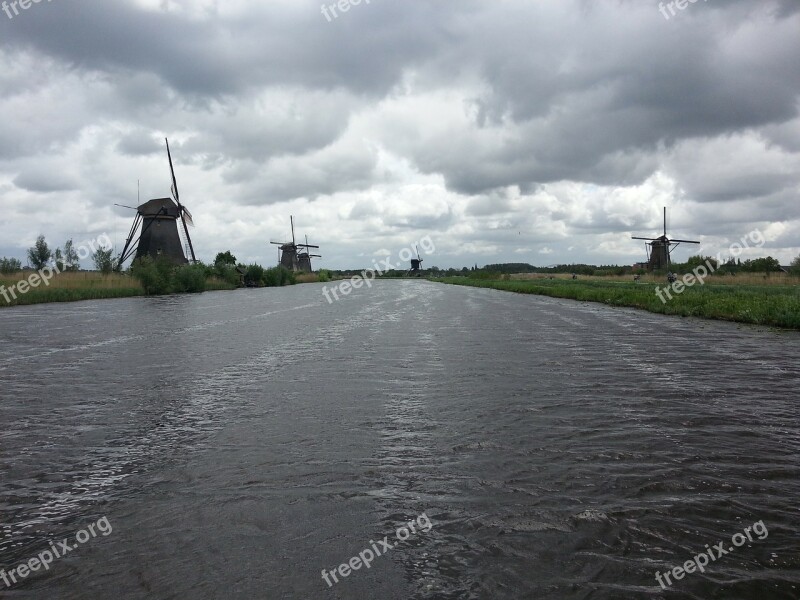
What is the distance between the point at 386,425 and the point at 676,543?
4468 mm

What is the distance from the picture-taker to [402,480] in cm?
611

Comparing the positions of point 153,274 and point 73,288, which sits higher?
point 153,274

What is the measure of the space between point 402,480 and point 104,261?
205 feet

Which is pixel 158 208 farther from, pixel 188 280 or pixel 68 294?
pixel 68 294

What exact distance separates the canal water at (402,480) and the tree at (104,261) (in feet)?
157

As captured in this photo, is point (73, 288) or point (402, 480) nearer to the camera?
point (402, 480)

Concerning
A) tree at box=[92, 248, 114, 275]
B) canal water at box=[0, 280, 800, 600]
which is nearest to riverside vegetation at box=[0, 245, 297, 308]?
tree at box=[92, 248, 114, 275]

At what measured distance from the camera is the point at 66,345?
18.3m

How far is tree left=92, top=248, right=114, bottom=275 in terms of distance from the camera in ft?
190

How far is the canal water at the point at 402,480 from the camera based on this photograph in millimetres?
4234

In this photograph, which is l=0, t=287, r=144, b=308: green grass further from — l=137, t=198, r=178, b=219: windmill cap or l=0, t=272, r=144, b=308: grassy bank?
l=137, t=198, r=178, b=219: windmill cap

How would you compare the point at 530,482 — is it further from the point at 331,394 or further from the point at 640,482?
the point at 331,394

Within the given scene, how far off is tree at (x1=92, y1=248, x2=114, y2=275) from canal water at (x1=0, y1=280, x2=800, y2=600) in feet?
157

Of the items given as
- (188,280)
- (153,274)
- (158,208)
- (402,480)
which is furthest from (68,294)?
(402,480)
